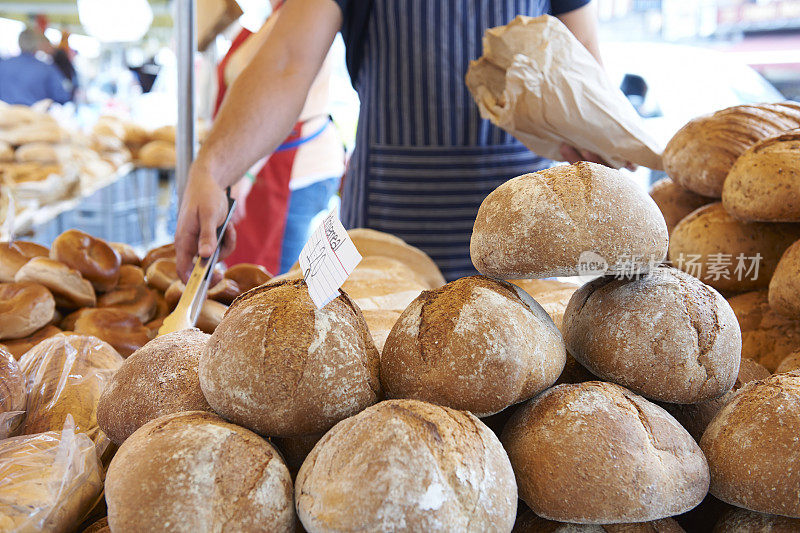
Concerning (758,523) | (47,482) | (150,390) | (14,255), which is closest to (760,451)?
(758,523)

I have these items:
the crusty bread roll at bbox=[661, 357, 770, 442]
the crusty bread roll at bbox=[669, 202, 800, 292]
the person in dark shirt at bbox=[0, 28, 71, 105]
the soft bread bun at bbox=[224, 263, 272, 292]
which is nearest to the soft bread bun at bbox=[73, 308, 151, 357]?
the soft bread bun at bbox=[224, 263, 272, 292]

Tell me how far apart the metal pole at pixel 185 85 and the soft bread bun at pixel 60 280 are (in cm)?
72

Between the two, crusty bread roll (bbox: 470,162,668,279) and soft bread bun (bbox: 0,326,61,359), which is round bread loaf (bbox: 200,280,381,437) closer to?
crusty bread roll (bbox: 470,162,668,279)

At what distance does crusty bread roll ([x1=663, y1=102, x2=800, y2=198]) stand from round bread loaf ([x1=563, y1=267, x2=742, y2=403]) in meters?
0.68

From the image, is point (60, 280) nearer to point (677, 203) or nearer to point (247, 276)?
point (247, 276)

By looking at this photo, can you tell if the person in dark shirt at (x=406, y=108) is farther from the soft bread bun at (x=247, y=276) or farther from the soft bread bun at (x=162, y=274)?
the soft bread bun at (x=162, y=274)

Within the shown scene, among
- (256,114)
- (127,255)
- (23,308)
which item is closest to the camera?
(23,308)

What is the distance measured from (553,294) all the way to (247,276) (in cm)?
88

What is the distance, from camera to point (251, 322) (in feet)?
2.58

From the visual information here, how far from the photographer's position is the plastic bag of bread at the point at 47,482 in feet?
2.58

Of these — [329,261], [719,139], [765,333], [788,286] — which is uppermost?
[719,139]

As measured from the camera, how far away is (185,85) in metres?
2.35

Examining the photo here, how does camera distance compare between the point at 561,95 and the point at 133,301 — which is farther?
the point at 133,301

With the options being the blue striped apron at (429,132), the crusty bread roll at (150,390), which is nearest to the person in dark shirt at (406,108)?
the blue striped apron at (429,132)
